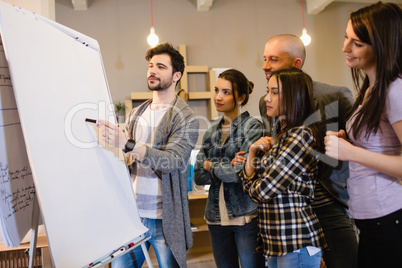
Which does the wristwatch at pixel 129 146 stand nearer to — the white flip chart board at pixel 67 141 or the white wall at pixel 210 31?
the white flip chart board at pixel 67 141

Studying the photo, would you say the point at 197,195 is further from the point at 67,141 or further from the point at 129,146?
the point at 67,141

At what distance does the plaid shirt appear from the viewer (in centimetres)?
120

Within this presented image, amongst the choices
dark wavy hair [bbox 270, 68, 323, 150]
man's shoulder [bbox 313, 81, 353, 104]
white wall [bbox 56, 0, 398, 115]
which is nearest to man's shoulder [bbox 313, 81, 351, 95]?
man's shoulder [bbox 313, 81, 353, 104]

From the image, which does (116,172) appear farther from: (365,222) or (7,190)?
(365,222)

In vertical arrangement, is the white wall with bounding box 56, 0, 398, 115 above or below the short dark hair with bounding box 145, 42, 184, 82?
above

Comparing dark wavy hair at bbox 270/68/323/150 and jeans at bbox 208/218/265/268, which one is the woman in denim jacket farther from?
dark wavy hair at bbox 270/68/323/150

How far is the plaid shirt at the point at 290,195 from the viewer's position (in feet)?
3.93

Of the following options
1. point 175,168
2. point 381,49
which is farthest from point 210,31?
point 381,49

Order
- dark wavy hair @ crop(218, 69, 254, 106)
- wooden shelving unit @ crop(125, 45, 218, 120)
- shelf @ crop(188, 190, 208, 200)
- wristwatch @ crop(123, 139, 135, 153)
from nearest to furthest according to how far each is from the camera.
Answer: wristwatch @ crop(123, 139, 135, 153), dark wavy hair @ crop(218, 69, 254, 106), shelf @ crop(188, 190, 208, 200), wooden shelving unit @ crop(125, 45, 218, 120)

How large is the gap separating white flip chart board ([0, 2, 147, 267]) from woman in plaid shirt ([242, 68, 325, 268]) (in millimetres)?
494

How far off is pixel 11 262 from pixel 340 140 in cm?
237

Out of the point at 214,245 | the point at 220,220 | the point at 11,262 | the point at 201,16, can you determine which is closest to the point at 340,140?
the point at 220,220

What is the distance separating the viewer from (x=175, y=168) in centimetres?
135

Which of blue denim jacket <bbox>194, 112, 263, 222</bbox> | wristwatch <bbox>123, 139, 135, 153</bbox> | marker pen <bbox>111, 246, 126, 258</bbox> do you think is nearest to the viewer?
marker pen <bbox>111, 246, 126, 258</bbox>
